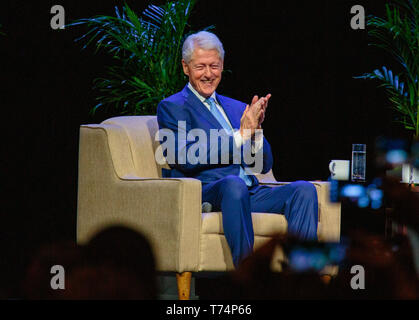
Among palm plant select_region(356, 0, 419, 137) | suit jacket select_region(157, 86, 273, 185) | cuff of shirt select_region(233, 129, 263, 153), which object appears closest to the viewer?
cuff of shirt select_region(233, 129, 263, 153)

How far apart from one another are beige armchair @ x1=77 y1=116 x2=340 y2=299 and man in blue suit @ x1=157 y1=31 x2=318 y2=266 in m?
0.11

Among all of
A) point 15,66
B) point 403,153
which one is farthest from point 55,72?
point 403,153

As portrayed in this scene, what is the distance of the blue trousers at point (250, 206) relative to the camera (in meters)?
2.60

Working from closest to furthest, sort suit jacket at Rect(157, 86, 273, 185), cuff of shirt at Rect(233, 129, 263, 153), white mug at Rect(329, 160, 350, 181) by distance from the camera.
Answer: cuff of shirt at Rect(233, 129, 263, 153) < suit jacket at Rect(157, 86, 273, 185) < white mug at Rect(329, 160, 350, 181)

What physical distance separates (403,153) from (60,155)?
3.04 m

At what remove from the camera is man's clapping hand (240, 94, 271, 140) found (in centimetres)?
266

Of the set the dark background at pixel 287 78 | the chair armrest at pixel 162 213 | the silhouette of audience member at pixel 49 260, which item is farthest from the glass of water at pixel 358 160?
the silhouette of audience member at pixel 49 260

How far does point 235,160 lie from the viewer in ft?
9.59

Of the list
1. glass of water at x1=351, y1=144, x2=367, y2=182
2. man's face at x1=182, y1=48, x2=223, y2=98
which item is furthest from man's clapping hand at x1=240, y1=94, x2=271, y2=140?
glass of water at x1=351, y1=144, x2=367, y2=182

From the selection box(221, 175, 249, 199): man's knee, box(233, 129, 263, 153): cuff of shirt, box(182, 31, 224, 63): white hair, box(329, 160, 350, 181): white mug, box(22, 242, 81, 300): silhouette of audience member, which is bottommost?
box(22, 242, 81, 300): silhouette of audience member

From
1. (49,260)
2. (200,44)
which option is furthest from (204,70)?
(49,260)

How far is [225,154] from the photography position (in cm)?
283

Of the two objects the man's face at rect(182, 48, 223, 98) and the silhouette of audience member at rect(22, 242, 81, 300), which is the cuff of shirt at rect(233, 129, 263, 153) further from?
the silhouette of audience member at rect(22, 242, 81, 300)
